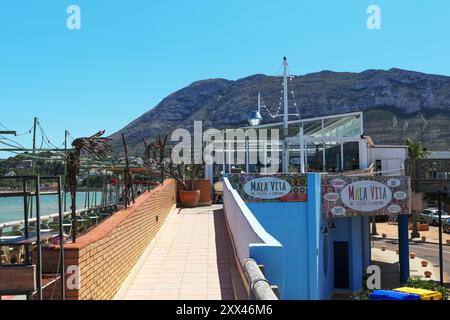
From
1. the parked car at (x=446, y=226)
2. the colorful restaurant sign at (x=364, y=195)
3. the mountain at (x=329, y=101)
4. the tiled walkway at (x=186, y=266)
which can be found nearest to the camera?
the tiled walkway at (x=186, y=266)

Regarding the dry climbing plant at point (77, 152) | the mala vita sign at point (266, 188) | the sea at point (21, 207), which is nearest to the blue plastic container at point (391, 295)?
the mala vita sign at point (266, 188)

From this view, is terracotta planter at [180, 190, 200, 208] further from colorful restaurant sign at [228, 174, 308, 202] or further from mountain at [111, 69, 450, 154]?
mountain at [111, 69, 450, 154]

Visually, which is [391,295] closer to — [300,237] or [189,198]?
[300,237]

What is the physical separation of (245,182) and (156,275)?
26.5 ft

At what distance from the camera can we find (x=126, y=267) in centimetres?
778

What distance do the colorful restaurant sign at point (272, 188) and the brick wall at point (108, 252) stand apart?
5.62 m

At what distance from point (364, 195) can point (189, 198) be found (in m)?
6.73

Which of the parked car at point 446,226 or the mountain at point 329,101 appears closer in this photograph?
the parked car at point 446,226

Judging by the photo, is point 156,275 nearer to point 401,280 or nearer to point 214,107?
point 401,280

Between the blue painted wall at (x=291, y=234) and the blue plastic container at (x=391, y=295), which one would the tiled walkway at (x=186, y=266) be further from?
the blue plastic container at (x=391, y=295)

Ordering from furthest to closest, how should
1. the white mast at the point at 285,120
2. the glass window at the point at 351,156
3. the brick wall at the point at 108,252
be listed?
the glass window at the point at 351,156
the white mast at the point at 285,120
the brick wall at the point at 108,252

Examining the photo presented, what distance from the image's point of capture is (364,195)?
1759 centimetres

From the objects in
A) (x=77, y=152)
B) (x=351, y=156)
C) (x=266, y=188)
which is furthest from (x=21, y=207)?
(x=77, y=152)

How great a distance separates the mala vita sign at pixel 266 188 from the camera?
15.9 meters
